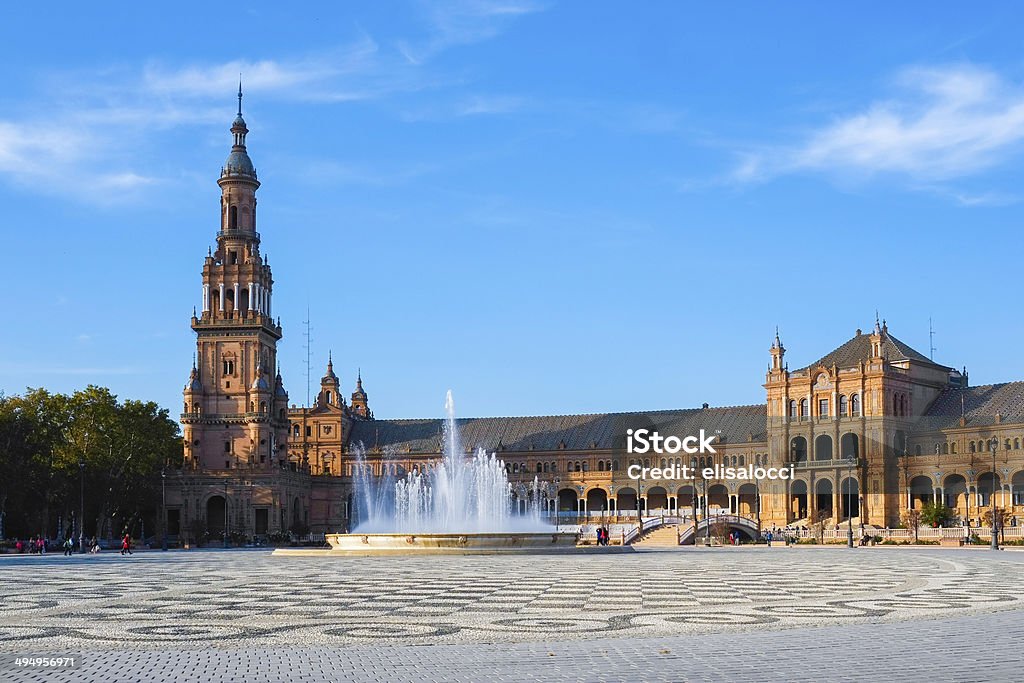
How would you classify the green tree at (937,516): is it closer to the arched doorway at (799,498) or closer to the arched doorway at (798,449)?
the arched doorway at (799,498)

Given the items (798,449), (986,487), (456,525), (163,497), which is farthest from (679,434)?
(456,525)

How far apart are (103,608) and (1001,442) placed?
95.3 meters

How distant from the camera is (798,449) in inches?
4744

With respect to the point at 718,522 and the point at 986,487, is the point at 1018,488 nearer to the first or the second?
the point at 986,487

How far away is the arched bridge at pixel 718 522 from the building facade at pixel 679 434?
41.4 ft

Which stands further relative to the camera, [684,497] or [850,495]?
[684,497]

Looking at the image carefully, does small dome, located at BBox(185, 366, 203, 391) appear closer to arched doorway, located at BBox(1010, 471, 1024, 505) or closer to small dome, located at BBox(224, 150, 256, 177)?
small dome, located at BBox(224, 150, 256, 177)

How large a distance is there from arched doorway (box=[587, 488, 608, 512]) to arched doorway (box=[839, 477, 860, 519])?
3128 centimetres

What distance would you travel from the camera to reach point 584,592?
101ft

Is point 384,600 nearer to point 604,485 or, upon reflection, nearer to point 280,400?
point 280,400

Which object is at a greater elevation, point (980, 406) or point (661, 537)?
point (980, 406)

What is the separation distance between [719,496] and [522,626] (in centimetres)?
11275

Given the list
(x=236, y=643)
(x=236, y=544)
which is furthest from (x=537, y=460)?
(x=236, y=643)

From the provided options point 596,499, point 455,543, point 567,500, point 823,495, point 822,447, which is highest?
point 822,447
